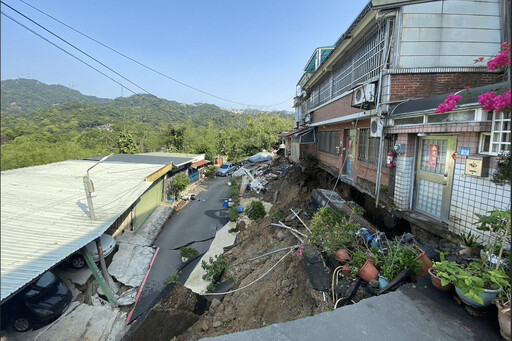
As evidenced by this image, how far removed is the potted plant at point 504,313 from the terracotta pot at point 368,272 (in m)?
1.72

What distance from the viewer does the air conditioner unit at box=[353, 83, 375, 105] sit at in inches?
261

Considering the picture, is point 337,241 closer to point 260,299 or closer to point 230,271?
point 260,299

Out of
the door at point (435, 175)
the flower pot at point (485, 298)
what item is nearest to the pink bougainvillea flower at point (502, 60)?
the door at point (435, 175)

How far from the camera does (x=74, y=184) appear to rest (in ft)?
6.03

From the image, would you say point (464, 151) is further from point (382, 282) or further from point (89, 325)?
point (89, 325)

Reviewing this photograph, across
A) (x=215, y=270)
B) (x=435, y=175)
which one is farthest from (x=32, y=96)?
(x=215, y=270)

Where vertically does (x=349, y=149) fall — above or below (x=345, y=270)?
above

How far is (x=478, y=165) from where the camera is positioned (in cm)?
422

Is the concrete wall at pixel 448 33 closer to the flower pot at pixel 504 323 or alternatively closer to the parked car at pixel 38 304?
the flower pot at pixel 504 323

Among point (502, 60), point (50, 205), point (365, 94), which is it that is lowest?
point (50, 205)

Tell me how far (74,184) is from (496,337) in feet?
13.3

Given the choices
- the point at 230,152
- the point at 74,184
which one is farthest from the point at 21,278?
the point at 230,152

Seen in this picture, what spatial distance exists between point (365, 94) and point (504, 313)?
5.77 meters

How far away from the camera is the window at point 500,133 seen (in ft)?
12.4
